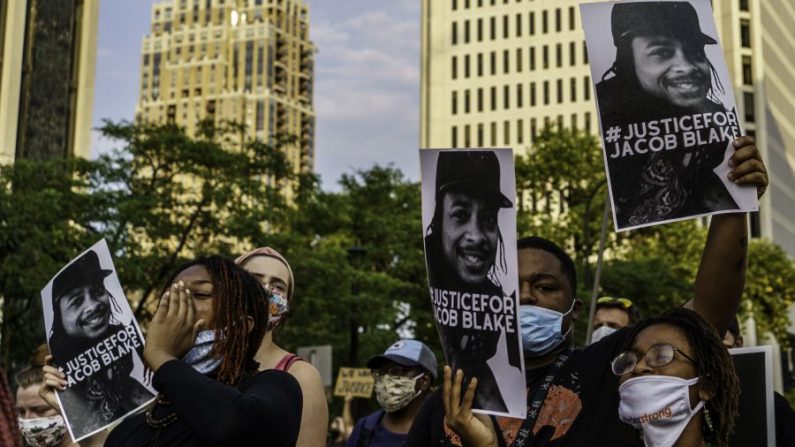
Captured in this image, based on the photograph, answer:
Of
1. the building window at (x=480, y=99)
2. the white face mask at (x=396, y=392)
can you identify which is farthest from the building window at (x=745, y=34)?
the white face mask at (x=396, y=392)

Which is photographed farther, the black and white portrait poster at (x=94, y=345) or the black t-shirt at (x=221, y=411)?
the black and white portrait poster at (x=94, y=345)

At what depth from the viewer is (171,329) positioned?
3516mm

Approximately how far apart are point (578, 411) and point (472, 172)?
86 cm

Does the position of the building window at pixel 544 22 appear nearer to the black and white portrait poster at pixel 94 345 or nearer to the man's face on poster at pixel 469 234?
the black and white portrait poster at pixel 94 345

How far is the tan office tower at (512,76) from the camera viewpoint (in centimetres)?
9662

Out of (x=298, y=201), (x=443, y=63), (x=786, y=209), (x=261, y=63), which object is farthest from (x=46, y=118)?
(x=261, y=63)

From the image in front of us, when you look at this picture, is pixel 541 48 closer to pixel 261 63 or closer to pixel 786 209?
pixel 786 209

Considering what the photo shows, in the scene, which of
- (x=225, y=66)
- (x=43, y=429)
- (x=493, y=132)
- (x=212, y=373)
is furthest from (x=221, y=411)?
(x=225, y=66)

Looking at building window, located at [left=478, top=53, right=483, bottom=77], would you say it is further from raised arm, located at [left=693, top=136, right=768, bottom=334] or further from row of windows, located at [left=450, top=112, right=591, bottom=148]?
raised arm, located at [left=693, top=136, right=768, bottom=334]

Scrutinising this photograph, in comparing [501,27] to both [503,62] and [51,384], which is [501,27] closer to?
[503,62]

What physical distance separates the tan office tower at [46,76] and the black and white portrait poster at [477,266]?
29715 mm

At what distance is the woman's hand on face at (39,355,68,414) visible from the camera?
498cm

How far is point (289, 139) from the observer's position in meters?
26.6

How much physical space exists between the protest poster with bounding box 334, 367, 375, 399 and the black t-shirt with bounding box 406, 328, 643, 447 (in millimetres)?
11991
